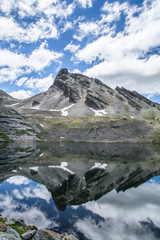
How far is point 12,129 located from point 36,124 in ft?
82.5

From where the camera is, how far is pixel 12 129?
126500 mm

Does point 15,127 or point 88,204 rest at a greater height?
point 15,127

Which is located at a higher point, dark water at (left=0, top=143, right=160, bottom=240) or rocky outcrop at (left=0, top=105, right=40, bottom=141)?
rocky outcrop at (left=0, top=105, right=40, bottom=141)

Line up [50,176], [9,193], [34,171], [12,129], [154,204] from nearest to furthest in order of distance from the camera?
[154,204], [9,193], [50,176], [34,171], [12,129]

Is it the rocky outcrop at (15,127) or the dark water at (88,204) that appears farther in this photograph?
the rocky outcrop at (15,127)

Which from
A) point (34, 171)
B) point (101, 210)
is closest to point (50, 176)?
point (34, 171)

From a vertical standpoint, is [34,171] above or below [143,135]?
below

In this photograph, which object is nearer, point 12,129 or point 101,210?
point 101,210

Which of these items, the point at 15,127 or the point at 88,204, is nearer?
the point at 88,204

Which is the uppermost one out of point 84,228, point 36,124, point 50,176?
point 36,124

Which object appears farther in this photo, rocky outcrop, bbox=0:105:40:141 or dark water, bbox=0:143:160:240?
rocky outcrop, bbox=0:105:40:141

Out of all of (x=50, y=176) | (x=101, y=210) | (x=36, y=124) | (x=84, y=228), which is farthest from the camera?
(x=36, y=124)

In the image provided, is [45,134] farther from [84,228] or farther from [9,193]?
[84,228]

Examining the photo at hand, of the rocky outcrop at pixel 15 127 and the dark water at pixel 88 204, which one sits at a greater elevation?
the rocky outcrop at pixel 15 127
